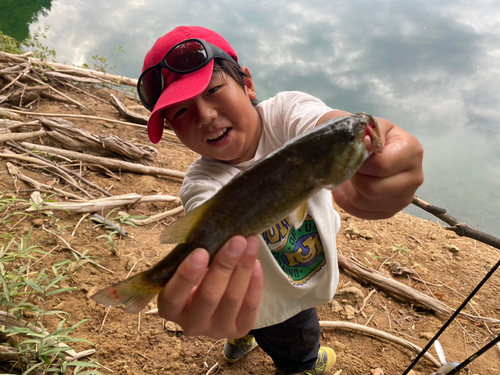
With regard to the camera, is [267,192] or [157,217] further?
[157,217]

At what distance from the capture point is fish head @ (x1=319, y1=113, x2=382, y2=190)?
2.76ft

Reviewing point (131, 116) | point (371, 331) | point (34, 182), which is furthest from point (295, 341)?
point (131, 116)

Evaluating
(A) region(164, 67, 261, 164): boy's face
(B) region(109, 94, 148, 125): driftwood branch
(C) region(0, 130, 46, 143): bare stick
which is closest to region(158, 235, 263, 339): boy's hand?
(A) region(164, 67, 261, 164): boy's face

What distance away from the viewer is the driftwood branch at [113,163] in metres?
3.30

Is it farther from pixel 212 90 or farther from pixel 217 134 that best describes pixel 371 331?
pixel 212 90

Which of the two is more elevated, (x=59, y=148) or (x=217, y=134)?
(x=217, y=134)

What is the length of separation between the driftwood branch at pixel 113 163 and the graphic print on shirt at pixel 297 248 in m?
2.36

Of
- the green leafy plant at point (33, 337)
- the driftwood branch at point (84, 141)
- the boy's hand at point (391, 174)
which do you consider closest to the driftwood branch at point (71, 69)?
the driftwood branch at point (84, 141)

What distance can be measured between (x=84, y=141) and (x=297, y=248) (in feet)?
10.1

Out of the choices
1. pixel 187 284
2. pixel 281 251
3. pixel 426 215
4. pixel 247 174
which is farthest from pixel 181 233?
pixel 426 215

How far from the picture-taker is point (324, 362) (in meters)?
2.07

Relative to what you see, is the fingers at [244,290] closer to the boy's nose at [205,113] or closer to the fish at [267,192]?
the fish at [267,192]

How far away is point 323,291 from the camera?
1.63 metres

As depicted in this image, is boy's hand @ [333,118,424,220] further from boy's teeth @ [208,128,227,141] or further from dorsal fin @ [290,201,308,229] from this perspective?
boy's teeth @ [208,128,227,141]
